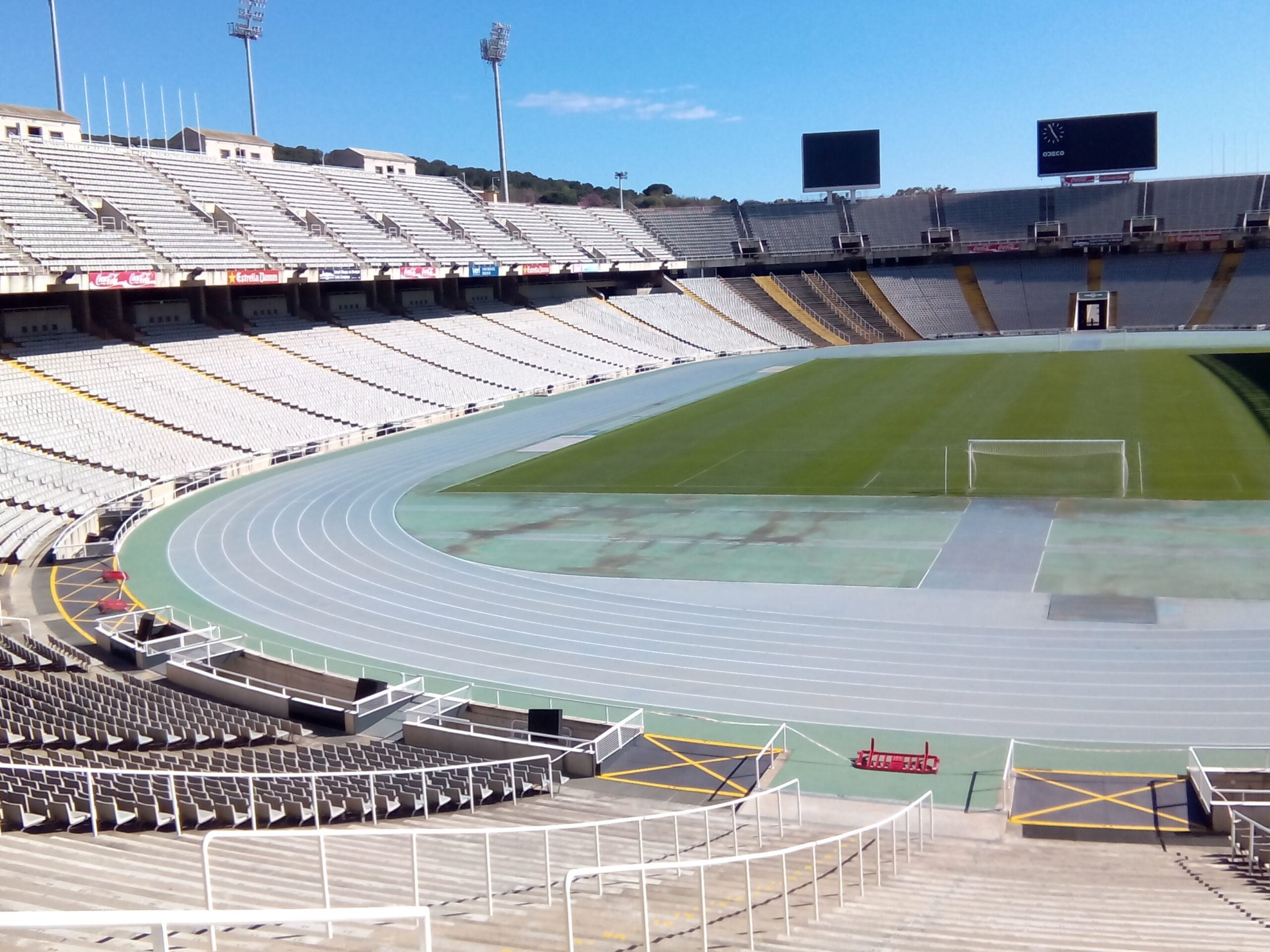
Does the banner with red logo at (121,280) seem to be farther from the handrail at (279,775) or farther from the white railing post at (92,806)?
the white railing post at (92,806)

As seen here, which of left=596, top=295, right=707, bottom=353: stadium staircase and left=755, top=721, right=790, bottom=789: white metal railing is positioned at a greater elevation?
left=596, top=295, right=707, bottom=353: stadium staircase

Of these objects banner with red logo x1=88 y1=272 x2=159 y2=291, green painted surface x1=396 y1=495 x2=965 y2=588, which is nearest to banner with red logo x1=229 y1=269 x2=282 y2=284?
banner with red logo x1=88 y1=272 x2=159 y2=291

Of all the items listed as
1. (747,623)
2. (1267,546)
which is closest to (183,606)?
(747,623)

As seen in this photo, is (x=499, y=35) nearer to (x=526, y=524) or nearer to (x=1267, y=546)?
(x=526, y=524)

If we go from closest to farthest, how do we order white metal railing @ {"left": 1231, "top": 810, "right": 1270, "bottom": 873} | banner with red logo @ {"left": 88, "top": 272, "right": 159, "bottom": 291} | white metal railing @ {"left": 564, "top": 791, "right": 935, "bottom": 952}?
white metal railing @ {"left": 564, "top": 791, "right": 935, "bottom": 952}, white metal railing @ {"left": 1231, "top": 810, "right": 1270, "bottom": 873}, banner with red logo @ {"left": 88, "top": 272, "right": 159, "bottom": 291}

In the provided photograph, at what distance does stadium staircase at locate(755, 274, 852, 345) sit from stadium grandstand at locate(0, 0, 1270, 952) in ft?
52.0

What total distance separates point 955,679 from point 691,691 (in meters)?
3.78

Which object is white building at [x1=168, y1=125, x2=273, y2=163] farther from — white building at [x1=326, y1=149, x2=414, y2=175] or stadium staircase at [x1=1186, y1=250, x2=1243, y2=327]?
stadium staircase at [x1=1186, y1=250, x2=1243, y2=327]

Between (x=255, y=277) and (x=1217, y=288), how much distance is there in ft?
195

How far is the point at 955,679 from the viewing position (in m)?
16.3

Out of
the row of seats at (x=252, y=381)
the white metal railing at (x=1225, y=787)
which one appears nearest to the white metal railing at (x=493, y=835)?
the white metal railing at (x=1225, y=787)

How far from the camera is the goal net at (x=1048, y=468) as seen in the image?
93.8 ft

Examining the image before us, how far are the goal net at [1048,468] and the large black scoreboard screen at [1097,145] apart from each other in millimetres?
51417

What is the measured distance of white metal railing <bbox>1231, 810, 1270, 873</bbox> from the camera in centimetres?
995
